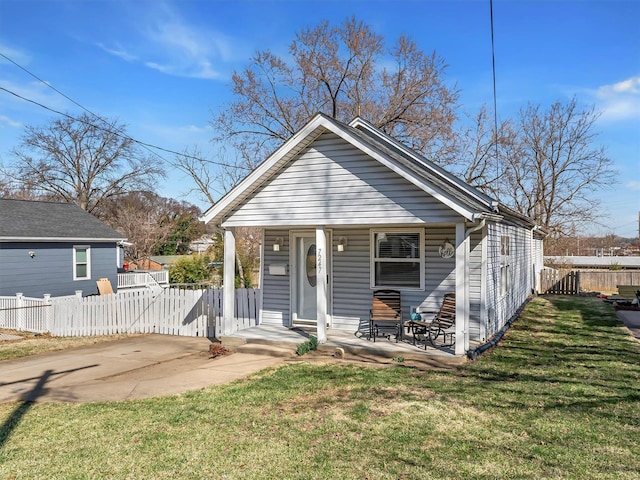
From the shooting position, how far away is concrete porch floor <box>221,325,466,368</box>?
327 inches

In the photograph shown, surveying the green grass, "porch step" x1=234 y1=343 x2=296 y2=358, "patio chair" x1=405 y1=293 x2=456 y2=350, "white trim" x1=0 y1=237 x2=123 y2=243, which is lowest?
"porch step" x1=234 y1=343 x2=296 y2=358

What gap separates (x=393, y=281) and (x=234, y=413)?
550 cm

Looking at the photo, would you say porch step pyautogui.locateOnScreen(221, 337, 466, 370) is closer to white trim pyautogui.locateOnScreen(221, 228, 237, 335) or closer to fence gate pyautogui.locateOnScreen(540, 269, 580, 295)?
white trim pyautogui.locateOnScreen(221, 228, 237, 335)

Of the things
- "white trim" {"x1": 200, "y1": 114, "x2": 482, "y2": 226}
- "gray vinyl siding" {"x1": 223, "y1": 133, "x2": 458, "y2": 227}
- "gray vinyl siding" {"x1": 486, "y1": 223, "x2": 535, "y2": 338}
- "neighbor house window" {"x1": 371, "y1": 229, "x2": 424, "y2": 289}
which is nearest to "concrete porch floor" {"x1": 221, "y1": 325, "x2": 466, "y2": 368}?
"neighbor house window" {"x1": 371, "y1": 229, "x2": 424, "y2": 289}

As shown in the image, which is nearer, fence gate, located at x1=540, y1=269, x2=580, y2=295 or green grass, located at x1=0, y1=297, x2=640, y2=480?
green grass, located at x1=0, y1=297, x2=640, y2=480

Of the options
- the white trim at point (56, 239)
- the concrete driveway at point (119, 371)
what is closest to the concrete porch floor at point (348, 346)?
the concrete driveway at point (119, 371)

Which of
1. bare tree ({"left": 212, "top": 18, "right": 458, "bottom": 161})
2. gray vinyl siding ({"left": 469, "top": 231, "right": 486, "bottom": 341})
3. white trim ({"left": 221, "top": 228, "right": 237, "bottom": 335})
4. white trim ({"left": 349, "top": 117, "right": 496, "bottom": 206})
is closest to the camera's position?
gray vinyl siding ({"left": 469, "top": 231, "right": 486, "bottom": 341})

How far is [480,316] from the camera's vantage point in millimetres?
9469

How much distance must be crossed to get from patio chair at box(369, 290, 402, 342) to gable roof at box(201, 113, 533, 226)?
2.80m

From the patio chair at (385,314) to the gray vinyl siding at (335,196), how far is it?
2048 millimetres

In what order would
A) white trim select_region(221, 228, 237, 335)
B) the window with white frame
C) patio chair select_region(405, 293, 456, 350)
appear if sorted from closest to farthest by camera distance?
patio chair select_region(405, 293, 456, 350) < white trim select_region(221, 228, 237, 335) < the window with white frame

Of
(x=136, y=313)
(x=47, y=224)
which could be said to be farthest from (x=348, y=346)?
Result: (x=47, y=224)

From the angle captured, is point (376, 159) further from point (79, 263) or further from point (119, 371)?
point (79, 263)

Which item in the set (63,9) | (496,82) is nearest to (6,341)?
(63,9)
